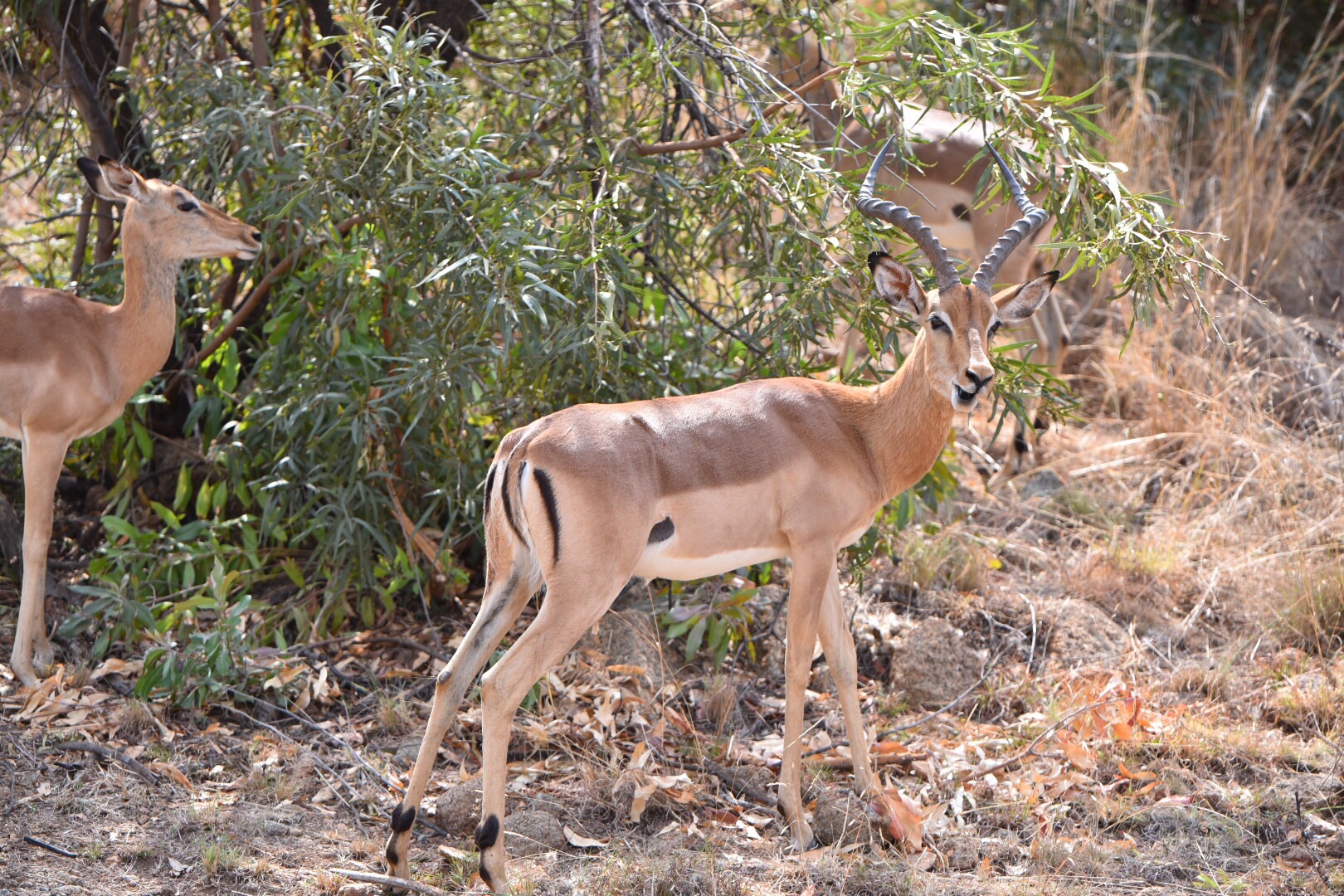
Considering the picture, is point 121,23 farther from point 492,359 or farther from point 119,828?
point 119,828

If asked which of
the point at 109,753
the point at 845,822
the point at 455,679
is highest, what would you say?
the point at 455,679

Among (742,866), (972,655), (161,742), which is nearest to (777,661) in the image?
(972,655)

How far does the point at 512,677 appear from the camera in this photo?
3.74m

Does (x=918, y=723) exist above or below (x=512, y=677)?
below

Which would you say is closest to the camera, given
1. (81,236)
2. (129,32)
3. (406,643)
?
(406,643)

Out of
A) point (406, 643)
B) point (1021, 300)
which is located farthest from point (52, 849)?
point (1021, 300)

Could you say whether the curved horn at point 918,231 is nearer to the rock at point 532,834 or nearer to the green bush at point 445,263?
the green bush at point 445,263

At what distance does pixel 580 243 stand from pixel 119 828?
7.83ft

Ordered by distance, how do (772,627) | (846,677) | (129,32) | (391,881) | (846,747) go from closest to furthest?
1. (391,881)
2. (846,677)
3. (846,747)
4. (772,627)
5. (129,32)

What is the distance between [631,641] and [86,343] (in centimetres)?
248

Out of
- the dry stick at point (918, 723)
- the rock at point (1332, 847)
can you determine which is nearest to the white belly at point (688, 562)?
the dry stick at point (918, 723)

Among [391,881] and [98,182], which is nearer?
[391,881]

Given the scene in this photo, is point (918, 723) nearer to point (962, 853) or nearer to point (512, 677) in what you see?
point (962, 853)

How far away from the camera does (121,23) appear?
6477mm
